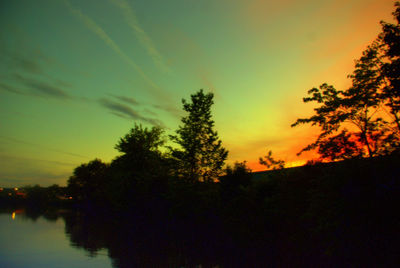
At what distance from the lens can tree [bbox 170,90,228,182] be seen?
101 ft

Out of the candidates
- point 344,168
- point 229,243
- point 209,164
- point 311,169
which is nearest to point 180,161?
point 209,164

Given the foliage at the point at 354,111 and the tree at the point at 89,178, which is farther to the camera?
the tree at the point at 89,178

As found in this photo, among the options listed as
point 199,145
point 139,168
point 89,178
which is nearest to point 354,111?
point 199,145

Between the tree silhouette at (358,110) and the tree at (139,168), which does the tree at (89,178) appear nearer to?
the tree at (139,168)

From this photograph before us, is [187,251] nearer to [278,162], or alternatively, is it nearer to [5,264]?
[278,162]

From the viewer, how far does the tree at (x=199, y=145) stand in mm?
30688

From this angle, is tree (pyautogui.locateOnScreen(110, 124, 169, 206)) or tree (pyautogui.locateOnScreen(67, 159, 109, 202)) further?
tree (pyautogui.locateOnScreen(67, 159, 109, 202))

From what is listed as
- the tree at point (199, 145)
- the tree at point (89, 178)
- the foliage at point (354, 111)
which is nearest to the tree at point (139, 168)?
the tree at point (199, 145)

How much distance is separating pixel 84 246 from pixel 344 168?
1771cm

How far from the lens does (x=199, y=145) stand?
31.7 m

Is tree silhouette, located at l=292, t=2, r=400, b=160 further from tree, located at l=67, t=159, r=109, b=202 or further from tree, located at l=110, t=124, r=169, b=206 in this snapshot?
tree, located at l=67, t=159, r=109, b=202

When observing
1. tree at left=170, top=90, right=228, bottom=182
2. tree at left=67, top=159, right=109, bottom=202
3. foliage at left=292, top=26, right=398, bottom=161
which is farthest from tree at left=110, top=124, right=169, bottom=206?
tree at left=67, top=159, right=109, bottom=202

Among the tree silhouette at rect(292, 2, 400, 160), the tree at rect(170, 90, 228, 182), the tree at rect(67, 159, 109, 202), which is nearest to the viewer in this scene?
the tree silhouette at rect(292, 2, 400, 160)

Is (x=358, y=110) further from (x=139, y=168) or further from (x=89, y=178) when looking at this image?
(x=89, y=178)
